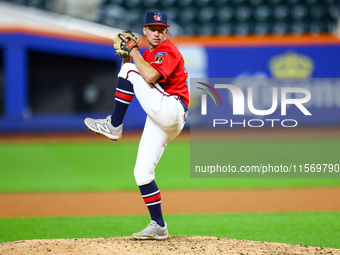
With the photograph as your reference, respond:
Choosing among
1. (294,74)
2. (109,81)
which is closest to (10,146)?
(109,81)

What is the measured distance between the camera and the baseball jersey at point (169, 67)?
3.54 meters

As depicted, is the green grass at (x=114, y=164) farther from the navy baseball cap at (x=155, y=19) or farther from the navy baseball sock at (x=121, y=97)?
the navy baseball cap at (x=155, y=19)

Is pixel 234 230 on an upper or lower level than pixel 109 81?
lower

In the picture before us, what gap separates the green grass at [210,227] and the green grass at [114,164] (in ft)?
7.31

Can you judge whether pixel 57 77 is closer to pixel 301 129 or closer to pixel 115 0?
pixel 115 0

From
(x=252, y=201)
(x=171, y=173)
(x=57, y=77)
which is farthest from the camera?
(x=57, y=77)

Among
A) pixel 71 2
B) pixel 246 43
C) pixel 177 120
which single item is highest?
pixel 71 2

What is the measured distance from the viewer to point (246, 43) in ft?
50.9

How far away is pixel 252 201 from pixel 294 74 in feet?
31.2

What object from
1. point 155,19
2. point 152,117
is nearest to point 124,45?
point 155,19

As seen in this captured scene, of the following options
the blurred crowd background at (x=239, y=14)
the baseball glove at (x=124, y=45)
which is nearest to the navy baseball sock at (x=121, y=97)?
the baseball glove at (x=124, y=45)

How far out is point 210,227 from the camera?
5.22 m

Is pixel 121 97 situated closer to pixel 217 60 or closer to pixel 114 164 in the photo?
pixel 114 164

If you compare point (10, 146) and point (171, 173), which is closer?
point (171, 173)
